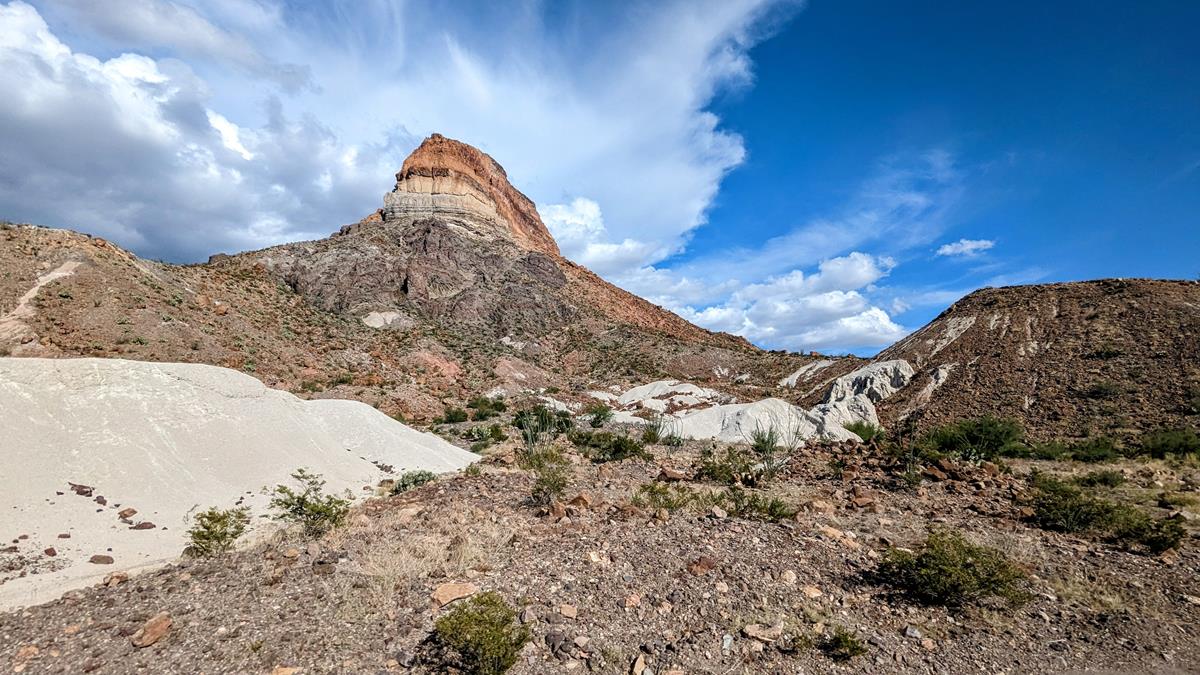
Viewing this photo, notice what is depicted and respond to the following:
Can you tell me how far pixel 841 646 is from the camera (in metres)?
4.23

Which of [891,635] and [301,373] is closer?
[891,635]

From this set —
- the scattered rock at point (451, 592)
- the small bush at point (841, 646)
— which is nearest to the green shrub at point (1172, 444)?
the small bush at point (841, 646)

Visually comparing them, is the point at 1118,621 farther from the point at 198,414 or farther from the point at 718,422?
the point at 718,422

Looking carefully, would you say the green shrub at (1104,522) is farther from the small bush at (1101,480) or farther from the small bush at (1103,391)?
the small bush at (1103,391)

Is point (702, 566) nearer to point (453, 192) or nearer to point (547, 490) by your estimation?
point (547, 490)

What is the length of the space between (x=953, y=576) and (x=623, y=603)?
334 cm

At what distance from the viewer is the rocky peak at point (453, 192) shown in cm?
5797

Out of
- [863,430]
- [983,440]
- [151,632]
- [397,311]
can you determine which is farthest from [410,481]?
[397,311]

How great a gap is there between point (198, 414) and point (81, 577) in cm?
479

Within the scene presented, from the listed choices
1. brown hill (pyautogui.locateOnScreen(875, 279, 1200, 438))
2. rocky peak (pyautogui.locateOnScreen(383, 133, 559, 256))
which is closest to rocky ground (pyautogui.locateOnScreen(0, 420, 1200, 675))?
brown hill (pyautogui.locateOnScreen(875, 279, 1200, 438))

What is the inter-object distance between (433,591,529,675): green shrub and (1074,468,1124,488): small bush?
1301cm

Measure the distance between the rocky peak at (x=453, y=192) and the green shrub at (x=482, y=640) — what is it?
187 ft

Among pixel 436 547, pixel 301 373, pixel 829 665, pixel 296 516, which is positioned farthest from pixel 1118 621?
pixel 301 373

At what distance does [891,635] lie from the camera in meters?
4.63
